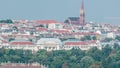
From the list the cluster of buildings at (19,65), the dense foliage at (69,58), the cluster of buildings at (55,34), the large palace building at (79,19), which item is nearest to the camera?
the cluster of buildings at (19,65)

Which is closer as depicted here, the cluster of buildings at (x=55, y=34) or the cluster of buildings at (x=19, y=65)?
the cluster of buildings at (x=19, y=65)

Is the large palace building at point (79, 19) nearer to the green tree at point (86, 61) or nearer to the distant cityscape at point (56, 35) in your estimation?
the distant cityscape at point (56, 35)

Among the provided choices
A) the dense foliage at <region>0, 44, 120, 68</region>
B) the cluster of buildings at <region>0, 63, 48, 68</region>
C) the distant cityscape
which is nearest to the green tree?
the dense foliage at <region>0, 44, 120, 68</region>

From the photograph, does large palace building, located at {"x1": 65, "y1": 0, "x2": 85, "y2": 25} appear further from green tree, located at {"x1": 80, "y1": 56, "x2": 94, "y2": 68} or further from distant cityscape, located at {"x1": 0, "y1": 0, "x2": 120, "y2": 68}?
green tree, located at {"x1": 80, "y1": 56, "x2": 94, "y2": 68}

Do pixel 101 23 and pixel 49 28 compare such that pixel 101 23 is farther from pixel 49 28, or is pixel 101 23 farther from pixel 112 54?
pixel 112 54

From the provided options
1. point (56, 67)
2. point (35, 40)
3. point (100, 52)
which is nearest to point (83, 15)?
point (35, 40)

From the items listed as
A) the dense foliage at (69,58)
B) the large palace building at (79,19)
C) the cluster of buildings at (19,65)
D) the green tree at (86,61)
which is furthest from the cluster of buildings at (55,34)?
the cluster of buildings at (19,65)
